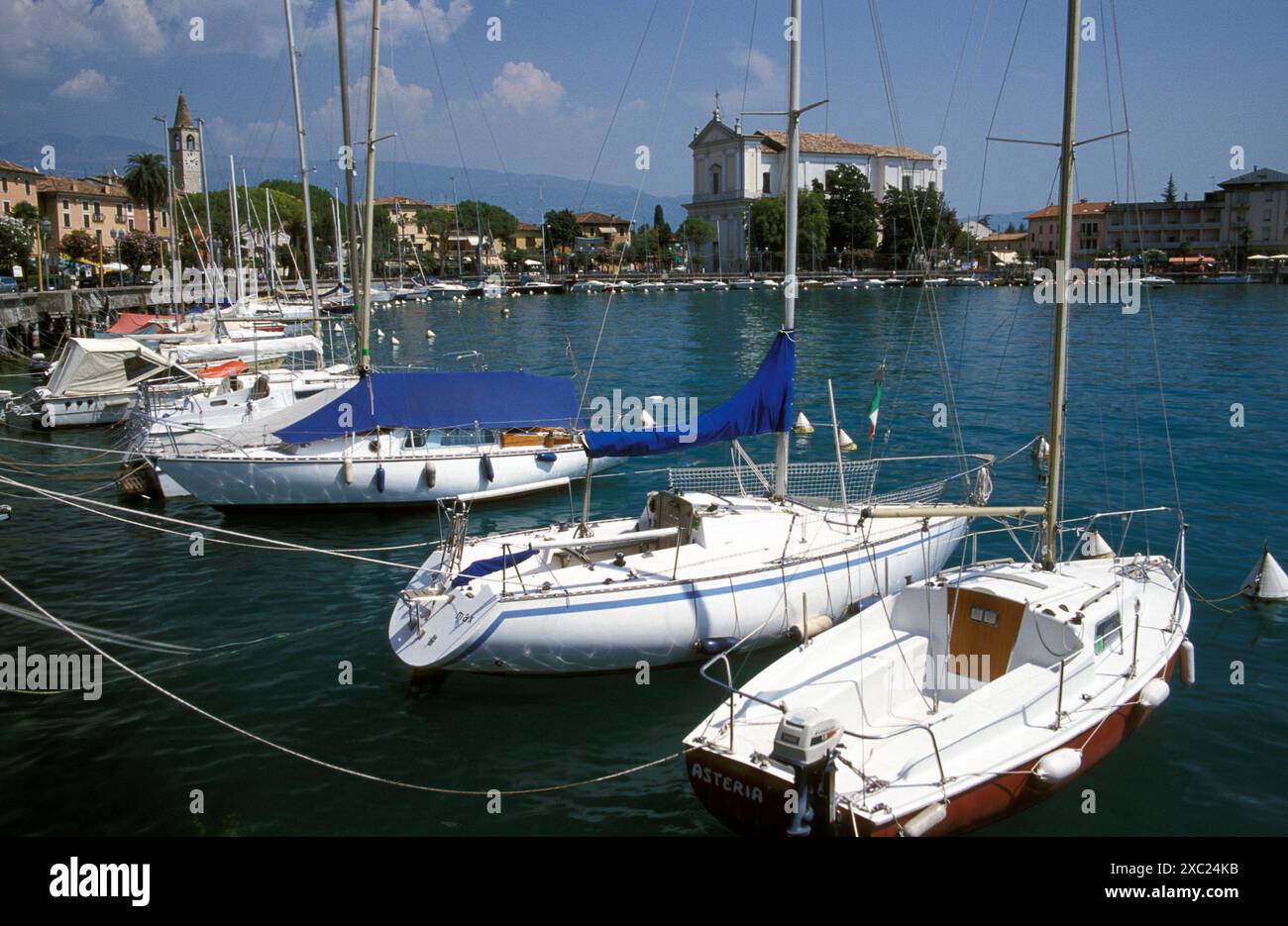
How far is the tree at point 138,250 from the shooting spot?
9500cm

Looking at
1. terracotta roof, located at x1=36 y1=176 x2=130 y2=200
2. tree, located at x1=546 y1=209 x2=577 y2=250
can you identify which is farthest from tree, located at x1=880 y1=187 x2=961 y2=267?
terracotta roof, located at x1=36 y1=176 x2=130 y2=200

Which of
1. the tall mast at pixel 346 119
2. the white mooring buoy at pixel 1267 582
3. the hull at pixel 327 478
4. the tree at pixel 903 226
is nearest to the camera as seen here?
the white mooring buoy at pixel 1267 582

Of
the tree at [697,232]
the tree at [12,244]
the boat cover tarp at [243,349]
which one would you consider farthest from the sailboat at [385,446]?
the tree at [697,232]

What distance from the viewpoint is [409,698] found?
13.8 metres

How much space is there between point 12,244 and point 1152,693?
8412cm

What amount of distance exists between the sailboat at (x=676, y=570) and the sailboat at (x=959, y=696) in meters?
1.14

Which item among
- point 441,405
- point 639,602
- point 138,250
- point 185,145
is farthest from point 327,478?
point 185,145

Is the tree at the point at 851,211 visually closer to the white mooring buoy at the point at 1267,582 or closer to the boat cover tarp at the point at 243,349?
the boat cover tarp at the point at 243,349

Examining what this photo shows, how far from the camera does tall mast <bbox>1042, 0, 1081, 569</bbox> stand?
12656 millimetres

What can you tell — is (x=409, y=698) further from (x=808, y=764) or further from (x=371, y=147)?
(x=371, y=147)

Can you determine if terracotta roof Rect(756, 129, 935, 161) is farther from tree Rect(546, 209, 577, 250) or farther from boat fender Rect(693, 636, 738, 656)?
boat fender Rect(693, 636, 738, 656)
